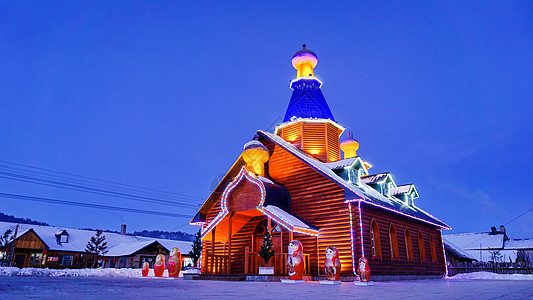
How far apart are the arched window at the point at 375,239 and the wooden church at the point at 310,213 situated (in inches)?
2.0

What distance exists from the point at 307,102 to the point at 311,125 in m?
1.95

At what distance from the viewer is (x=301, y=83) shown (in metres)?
27.2

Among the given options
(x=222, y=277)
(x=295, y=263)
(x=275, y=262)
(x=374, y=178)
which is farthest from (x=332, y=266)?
(x=374, y=178)

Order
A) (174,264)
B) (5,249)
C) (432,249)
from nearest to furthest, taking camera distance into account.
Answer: (174,264) → (432,249) → (5,249)

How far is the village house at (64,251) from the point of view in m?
41.8

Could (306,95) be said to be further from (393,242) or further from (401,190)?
(393,242)

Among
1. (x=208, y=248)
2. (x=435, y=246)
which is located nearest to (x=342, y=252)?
(x=208, y=248)

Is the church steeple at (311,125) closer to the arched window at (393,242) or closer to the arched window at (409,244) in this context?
the arched window at (393,242)

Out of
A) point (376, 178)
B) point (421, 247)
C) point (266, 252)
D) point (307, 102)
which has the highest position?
point (307, 102)

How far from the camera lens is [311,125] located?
24969 millimetres

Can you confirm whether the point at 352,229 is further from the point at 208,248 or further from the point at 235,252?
the point at 208,248

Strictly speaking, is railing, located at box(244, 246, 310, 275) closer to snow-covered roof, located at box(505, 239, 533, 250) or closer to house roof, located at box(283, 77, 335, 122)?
house roof, located at box(283, 77, 335, 122)

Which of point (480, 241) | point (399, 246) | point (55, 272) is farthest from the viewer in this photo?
point (480, 241)

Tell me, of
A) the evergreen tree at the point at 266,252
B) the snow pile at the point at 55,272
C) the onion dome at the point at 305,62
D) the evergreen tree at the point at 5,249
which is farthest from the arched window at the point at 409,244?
the evergreen tree at the point at 5,249
